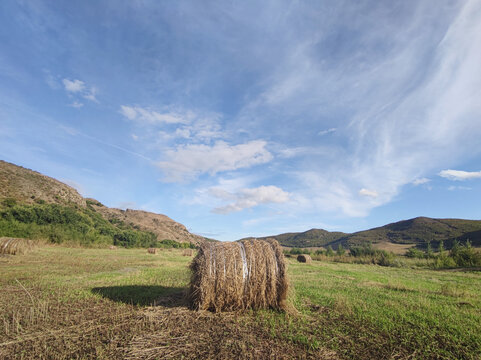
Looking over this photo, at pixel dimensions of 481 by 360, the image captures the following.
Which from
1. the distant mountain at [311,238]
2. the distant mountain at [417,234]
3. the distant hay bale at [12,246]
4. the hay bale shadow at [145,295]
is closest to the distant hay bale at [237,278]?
the hay bale shadow at [145,295]

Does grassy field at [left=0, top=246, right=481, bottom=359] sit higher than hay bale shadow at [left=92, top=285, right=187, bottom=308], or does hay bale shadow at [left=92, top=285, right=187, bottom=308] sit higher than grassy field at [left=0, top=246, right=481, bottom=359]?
hay bale shadow at [left=92, top=285, right=187, bottom=308]

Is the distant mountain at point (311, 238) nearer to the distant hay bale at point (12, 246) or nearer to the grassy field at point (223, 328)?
the distant hay bale at point (12, 246)

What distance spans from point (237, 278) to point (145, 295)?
10.2ft

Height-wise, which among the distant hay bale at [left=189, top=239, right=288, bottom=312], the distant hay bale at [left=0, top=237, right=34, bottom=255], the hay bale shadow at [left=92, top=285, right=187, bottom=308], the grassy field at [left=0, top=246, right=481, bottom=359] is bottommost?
the grassy field at [left=0, top=246, right=481, bottom=359]

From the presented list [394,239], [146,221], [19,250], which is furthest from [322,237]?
[19,250]

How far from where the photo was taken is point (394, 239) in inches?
3327

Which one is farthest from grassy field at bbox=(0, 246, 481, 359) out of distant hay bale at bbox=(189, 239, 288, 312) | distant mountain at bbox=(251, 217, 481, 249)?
distant mountain at bbox=(251, 217, 481, 249)

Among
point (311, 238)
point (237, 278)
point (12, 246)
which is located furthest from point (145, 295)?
point (311, 238)

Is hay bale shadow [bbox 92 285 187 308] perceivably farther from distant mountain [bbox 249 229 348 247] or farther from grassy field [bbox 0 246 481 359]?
distant mountain [bbox 249 229 348 247]

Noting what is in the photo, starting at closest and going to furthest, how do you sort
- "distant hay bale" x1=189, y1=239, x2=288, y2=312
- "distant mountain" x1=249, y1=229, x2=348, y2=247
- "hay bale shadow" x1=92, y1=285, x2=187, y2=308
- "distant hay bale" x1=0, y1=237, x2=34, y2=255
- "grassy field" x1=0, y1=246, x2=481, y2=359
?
1. "grassy field" x1=0, y1=246, x2=481, y2=359
2. "distant hay bale" x1=189, y1=239, x2=288, y2=312
3. "hay bale shadow" x1=92, y1=285, x2=187, y2=308
4. "distant hay bale" x1=0, y1=237, x2=34, y2=255
5. "distant mountain" x1=249, y1=229, x2=348, y2=247

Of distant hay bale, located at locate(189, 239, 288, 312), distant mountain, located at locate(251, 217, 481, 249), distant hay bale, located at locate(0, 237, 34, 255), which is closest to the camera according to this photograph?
distant hay bale, located at locate(189, 239, 288, 312)

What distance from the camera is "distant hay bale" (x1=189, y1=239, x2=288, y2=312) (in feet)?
19.1

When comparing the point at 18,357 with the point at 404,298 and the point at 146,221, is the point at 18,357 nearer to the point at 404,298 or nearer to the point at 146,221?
the point at 404,298

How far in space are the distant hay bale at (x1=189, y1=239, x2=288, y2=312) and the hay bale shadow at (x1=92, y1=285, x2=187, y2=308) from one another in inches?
33.7
